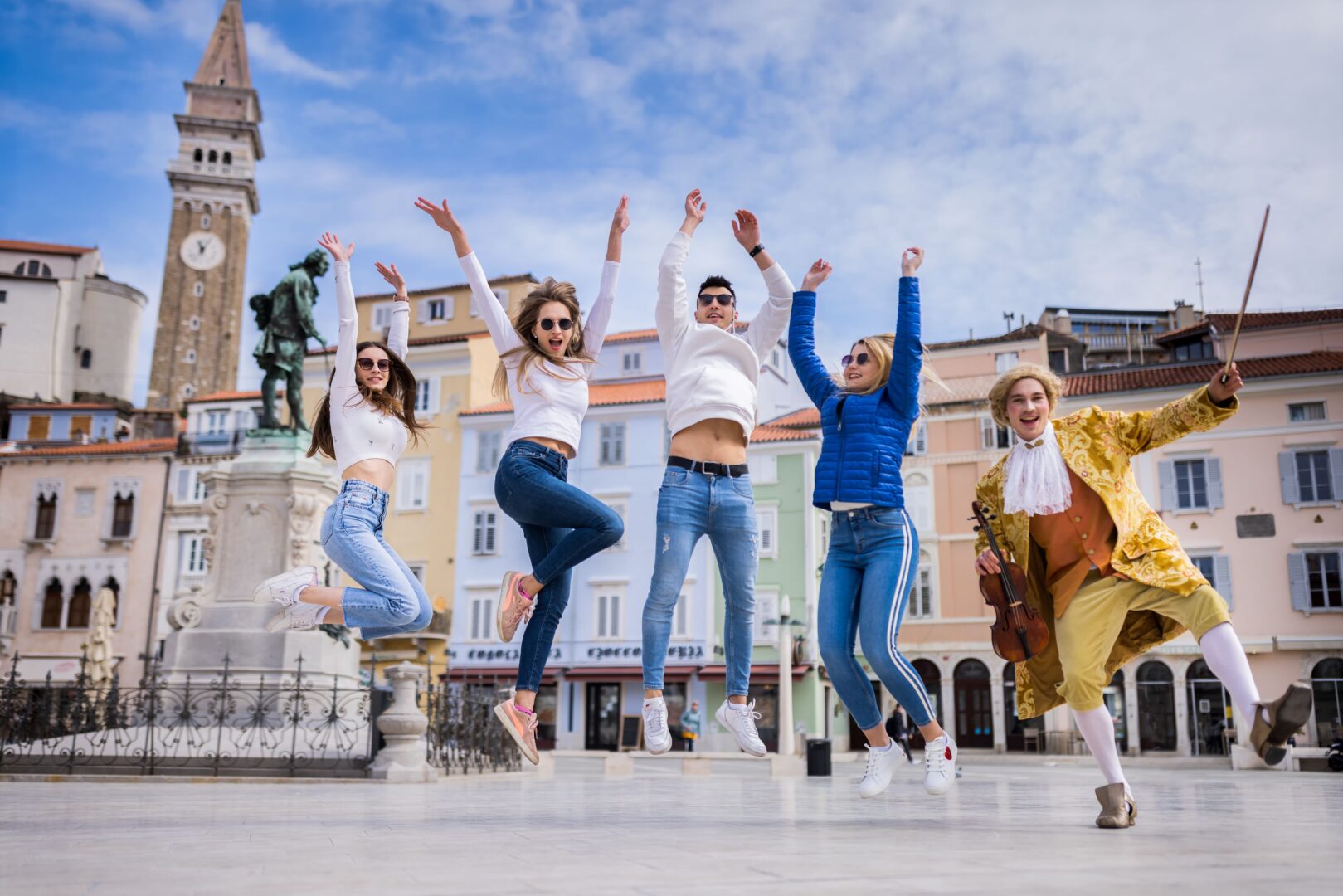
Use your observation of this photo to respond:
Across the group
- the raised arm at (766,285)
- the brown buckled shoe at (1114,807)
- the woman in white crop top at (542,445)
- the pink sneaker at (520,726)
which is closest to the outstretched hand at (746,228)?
the raised arm at (766,285)

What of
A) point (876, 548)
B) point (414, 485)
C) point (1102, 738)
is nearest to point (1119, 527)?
point (1102, 738)

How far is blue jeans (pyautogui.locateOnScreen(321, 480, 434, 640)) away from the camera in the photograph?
6.89 metres

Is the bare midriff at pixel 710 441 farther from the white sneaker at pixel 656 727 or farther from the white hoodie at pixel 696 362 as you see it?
the white sneaker at pixel 656 727

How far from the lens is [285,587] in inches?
280

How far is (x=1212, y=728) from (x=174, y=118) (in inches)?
3116

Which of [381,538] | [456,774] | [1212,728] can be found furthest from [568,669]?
[381,538]

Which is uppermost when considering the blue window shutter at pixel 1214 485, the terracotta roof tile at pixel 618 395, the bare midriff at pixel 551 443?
the terracotta roof tile at pixel 618 395

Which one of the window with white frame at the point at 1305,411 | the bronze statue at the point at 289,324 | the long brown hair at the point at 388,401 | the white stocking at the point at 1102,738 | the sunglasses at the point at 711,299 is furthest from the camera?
the window with white frame at the point at 1305,411

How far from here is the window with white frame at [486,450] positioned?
48.3 metres

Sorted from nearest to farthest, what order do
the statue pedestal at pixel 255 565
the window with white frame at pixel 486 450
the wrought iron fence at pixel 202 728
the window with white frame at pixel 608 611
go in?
the wrought iron fence at pixel 202 728
the statue pedestal at pixel 255 565
the window with white frame at pixel 608 611
the window with white frame at pixel 486 450

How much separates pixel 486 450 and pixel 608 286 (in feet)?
137

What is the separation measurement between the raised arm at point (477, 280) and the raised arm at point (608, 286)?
17.8 inches

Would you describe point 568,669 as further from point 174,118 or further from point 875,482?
point 174,118

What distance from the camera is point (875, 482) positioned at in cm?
703
